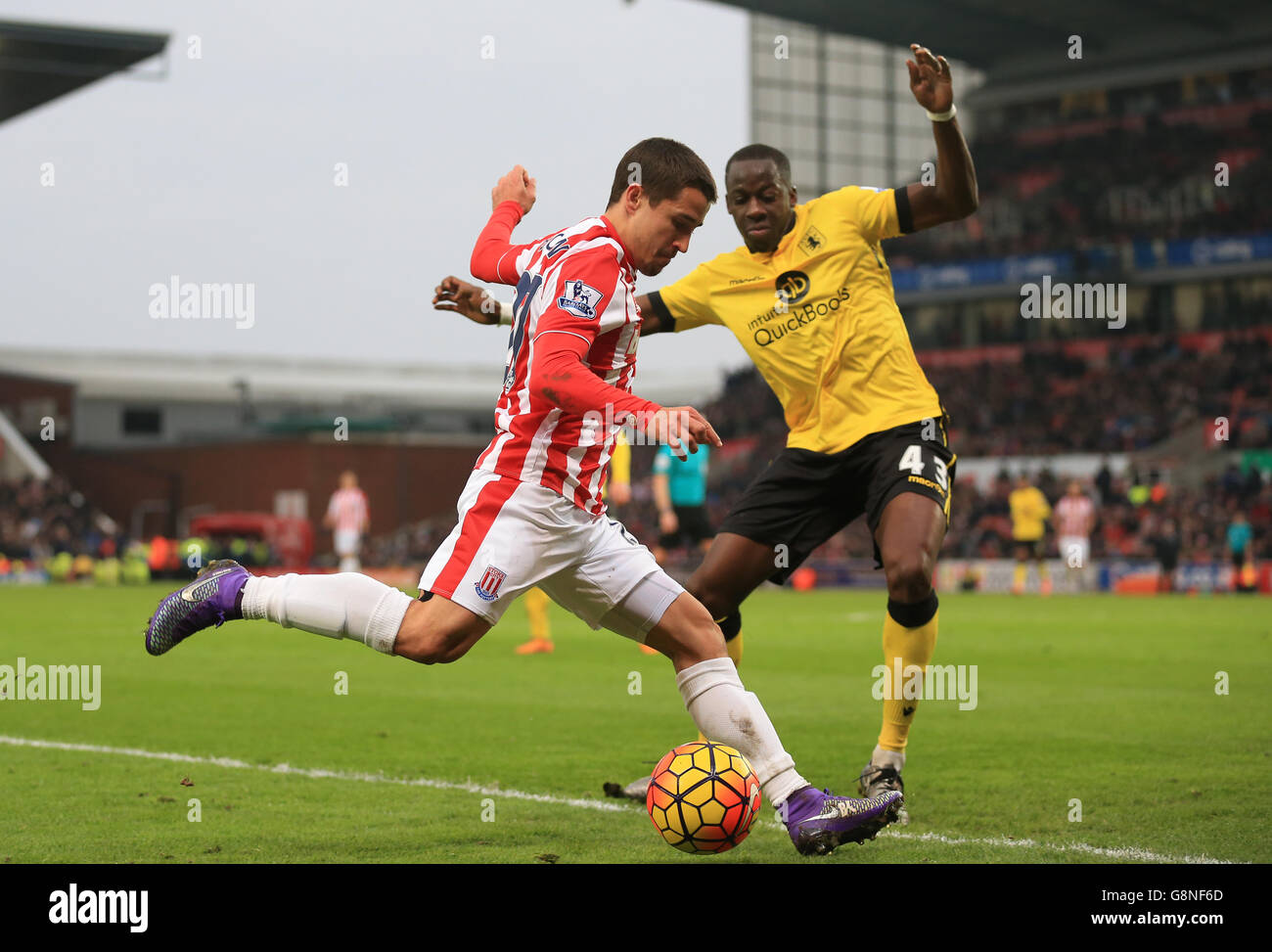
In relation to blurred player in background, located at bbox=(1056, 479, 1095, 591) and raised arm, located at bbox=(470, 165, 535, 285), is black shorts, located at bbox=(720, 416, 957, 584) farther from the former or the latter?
blurred player in background, located at bbox=(1056, 479, 1095, 591)

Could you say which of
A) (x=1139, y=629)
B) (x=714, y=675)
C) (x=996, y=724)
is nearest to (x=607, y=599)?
(x=714, y=675)

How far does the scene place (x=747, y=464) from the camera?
39.7m

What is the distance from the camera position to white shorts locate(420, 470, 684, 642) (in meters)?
4.37

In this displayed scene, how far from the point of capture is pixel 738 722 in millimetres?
4574

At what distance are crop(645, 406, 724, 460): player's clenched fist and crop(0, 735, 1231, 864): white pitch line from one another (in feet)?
5.48

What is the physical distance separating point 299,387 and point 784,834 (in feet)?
201

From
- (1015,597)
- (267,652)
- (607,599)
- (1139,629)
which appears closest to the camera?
(607,599)

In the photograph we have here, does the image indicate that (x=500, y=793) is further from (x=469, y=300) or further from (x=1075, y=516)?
(x=1075, y=516)

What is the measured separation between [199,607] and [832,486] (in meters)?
2.57

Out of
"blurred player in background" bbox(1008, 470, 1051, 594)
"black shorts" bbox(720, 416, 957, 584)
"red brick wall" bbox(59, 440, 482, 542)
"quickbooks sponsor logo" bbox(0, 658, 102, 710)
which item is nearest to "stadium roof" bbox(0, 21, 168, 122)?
"blurred player in background" bbox(1008, 470, 1051, 594)

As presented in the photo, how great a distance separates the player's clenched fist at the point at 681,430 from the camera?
388cm

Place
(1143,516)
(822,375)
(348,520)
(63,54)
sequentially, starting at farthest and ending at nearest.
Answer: (1143,516)
(63,54)
(348,520)
(822,375)

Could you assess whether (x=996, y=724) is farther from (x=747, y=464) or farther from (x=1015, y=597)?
(x=747, y=464)
